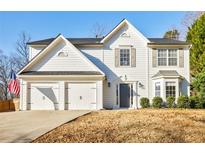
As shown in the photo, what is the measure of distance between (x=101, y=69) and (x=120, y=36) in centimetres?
219

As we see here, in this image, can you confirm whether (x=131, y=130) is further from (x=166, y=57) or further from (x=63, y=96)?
(x=166, y=57)

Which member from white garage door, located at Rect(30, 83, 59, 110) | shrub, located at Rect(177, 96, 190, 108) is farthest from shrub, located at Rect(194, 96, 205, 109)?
A: white garage door, located at Rect(30, 83, 59, 110)

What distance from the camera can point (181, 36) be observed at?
30.5m

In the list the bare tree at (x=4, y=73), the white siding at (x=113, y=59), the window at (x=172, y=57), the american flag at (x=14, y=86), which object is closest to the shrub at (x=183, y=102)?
the white siding at (x=113, y=59)

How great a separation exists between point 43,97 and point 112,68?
4218mm

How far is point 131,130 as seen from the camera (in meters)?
11.1

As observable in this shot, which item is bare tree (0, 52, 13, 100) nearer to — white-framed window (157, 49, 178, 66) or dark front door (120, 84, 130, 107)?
dark front door (120, 84, 130, 107)

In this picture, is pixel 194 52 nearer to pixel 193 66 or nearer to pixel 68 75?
pixel 193 66

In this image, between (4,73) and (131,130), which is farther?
(4,73)

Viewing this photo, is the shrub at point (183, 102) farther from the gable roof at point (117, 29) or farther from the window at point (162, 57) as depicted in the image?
the gable roof at point (117, 29)

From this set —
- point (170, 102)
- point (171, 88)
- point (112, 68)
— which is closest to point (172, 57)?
point (171, 88)

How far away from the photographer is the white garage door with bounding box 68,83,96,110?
18.8 meters
